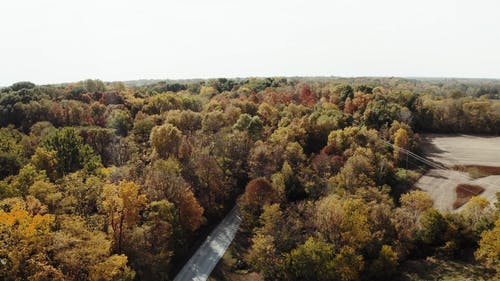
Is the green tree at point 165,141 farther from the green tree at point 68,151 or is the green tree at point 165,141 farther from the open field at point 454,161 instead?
the open field at point 454,161

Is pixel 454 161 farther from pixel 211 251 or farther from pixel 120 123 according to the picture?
pixel 120 123

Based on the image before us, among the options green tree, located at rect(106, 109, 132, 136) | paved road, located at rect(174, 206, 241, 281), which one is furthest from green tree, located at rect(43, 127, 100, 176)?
green tree, located at rect(106, 109, 132, 136)

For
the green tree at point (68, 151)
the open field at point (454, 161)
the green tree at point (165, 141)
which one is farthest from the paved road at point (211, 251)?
the open field at point (454, 161)

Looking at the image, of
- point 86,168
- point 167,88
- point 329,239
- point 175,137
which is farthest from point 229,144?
point 167,88

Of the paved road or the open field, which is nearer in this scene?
the paved road

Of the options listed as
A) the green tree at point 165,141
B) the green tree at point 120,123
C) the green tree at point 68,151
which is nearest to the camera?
the green tree at point 68,151

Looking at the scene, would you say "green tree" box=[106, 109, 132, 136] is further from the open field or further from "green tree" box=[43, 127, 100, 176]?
the open field
